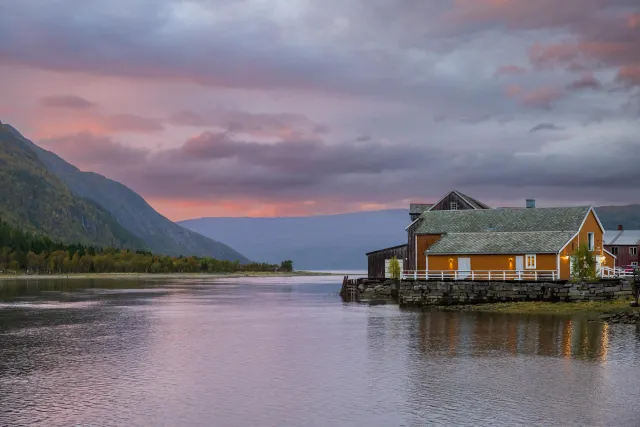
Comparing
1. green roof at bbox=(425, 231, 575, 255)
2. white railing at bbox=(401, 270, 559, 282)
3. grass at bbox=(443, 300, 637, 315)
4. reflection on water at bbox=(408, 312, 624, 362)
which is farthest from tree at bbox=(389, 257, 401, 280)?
reflection on water at bbox=(408, 312, 624, 362)

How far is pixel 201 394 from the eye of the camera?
32.1 m

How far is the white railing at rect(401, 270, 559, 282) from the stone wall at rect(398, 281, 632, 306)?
111 cm

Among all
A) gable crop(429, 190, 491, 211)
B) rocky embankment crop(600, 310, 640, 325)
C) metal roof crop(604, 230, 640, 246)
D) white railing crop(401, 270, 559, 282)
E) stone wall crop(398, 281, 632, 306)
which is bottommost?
rocky embankment crop(600, 310, 640, 325)

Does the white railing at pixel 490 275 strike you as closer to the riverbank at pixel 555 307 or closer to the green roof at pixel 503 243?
the green roof at pixel 503 243

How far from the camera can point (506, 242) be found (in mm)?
87125

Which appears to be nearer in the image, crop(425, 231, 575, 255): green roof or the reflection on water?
the reflection on water

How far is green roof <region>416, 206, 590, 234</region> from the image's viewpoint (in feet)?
297

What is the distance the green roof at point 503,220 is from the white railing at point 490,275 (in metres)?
8.17

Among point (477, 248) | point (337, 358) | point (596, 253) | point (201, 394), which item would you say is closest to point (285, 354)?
point (337, 358)

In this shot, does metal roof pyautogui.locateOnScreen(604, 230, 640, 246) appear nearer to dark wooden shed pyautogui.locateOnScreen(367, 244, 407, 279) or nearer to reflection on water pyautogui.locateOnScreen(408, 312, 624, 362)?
dark wooden shed pyautogui.locateOnScreen(367, 244, 407, 279)

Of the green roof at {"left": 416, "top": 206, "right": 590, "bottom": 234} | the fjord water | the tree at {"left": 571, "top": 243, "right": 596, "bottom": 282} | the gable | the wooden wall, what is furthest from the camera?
the wooden wall

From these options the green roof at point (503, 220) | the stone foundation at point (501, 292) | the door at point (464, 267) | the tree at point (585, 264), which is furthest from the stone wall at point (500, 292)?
the green roof at point (503, 220)

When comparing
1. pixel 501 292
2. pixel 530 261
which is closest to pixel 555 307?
pixel 501 292

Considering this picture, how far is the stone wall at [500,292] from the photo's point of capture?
74.9 metres
